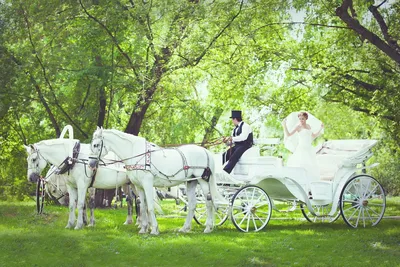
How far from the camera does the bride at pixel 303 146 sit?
16.6 m

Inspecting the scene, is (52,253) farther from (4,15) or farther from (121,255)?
(4,15)

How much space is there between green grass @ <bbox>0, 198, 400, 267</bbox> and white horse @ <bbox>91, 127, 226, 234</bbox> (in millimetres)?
670

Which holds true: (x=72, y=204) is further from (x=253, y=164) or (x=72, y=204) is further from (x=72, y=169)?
(x=253, y=164)

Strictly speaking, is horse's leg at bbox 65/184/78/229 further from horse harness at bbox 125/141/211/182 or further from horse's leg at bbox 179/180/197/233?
horse's leg at bbox 179/180/197/233

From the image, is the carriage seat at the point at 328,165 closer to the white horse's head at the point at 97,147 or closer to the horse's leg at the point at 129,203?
the horse's leg at the point at 129,203

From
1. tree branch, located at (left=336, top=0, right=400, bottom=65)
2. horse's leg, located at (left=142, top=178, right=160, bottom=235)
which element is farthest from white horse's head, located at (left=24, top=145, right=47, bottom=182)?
tree branch, located at (left=336, top=0, right=400, bottom=65)

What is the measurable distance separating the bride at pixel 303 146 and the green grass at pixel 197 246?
155 centimetres

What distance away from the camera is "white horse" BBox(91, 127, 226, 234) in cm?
1468

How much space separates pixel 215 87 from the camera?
27172 millimetres

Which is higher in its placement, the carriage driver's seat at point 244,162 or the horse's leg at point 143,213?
the carriage driver's seat at point 244,162

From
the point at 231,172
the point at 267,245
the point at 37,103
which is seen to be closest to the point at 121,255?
the point at 267,245

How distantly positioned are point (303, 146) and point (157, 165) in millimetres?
4044

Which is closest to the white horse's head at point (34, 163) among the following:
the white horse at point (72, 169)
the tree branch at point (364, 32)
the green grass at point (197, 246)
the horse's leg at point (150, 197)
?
the white horse at point (72, 169)

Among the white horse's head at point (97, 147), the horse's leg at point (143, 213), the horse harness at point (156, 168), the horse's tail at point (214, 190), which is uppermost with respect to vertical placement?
the white horse's head at point (97, 147)
